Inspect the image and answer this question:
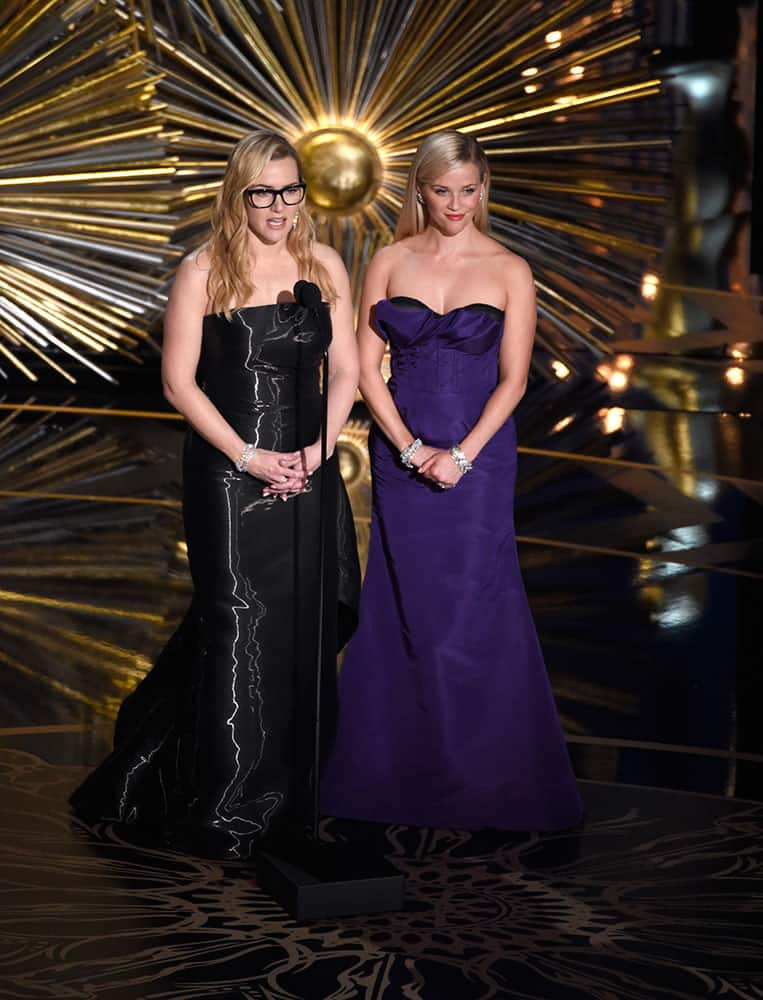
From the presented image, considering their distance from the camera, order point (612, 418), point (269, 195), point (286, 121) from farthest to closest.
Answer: point (612, 418) → point (286, 121) → point (269, 195)

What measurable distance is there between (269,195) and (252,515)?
2.09 feet

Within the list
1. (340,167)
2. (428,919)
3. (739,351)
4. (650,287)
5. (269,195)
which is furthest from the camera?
(650,287)

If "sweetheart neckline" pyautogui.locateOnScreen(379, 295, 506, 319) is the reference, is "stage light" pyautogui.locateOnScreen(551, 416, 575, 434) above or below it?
below

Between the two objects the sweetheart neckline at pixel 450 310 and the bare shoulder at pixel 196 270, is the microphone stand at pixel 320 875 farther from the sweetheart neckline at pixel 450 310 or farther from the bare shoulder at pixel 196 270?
the sweetheart neckline at pixel 450 310

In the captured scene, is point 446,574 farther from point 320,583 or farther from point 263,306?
point 263,306

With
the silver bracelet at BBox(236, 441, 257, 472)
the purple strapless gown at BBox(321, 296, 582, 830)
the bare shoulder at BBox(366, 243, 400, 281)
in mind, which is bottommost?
the purple strapless gown at BBox(321, 296, 582, 830)

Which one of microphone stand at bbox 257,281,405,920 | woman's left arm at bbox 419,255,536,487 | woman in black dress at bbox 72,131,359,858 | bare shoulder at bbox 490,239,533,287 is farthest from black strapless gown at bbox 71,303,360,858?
bare shoulder at bbox 490,239,533,287

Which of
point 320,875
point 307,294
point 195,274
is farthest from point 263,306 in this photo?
point 320,875

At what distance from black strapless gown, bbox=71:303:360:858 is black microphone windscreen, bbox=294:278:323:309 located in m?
0.25

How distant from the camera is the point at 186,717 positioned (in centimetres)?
356

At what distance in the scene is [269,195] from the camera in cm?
330

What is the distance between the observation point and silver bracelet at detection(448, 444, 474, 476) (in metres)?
3.68

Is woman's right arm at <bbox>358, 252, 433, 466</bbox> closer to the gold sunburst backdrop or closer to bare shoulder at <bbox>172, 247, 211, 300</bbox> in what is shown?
bare shoulder at <bbox>172, 247, 211, 300</bbox>

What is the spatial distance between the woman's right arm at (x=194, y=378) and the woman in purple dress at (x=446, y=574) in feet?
1.28
